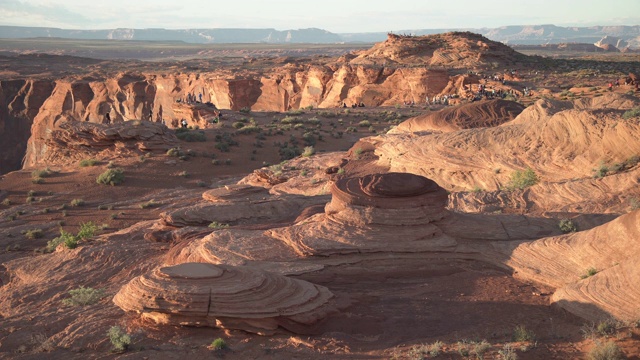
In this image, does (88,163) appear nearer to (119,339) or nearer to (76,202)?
(76,202)

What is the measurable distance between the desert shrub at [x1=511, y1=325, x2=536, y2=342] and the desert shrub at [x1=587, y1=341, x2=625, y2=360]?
2.90 feet

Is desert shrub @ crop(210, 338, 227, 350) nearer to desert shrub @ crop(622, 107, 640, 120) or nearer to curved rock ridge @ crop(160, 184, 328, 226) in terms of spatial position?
curved rock ridge @ crop(160, 184, 328, 226)

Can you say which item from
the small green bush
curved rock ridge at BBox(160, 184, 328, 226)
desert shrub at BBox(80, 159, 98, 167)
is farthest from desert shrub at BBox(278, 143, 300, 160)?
curved rock ridge at BBox(160, 184, 328, 226)

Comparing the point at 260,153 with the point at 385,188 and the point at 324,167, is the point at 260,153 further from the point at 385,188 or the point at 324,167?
the point at 385,188

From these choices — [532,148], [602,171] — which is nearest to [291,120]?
[532,148]

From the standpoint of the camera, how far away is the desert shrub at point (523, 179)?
15578mm

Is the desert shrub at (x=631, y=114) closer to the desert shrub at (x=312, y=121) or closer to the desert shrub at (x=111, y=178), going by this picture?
the desert shrub at (x=111, y=178)

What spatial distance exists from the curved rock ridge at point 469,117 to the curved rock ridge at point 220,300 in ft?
48.7

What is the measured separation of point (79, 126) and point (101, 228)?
37.1 ft

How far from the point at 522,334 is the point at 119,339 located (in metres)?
4.95

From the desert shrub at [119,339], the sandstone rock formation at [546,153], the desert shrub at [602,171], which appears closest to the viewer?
the desert shrub at [119,339]

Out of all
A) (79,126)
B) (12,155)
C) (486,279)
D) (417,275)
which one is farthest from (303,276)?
(12,155)

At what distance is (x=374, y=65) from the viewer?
49875 millimetres

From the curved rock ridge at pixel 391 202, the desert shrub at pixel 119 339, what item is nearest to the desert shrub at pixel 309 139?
the curved rock ridge at pixel 391 202
